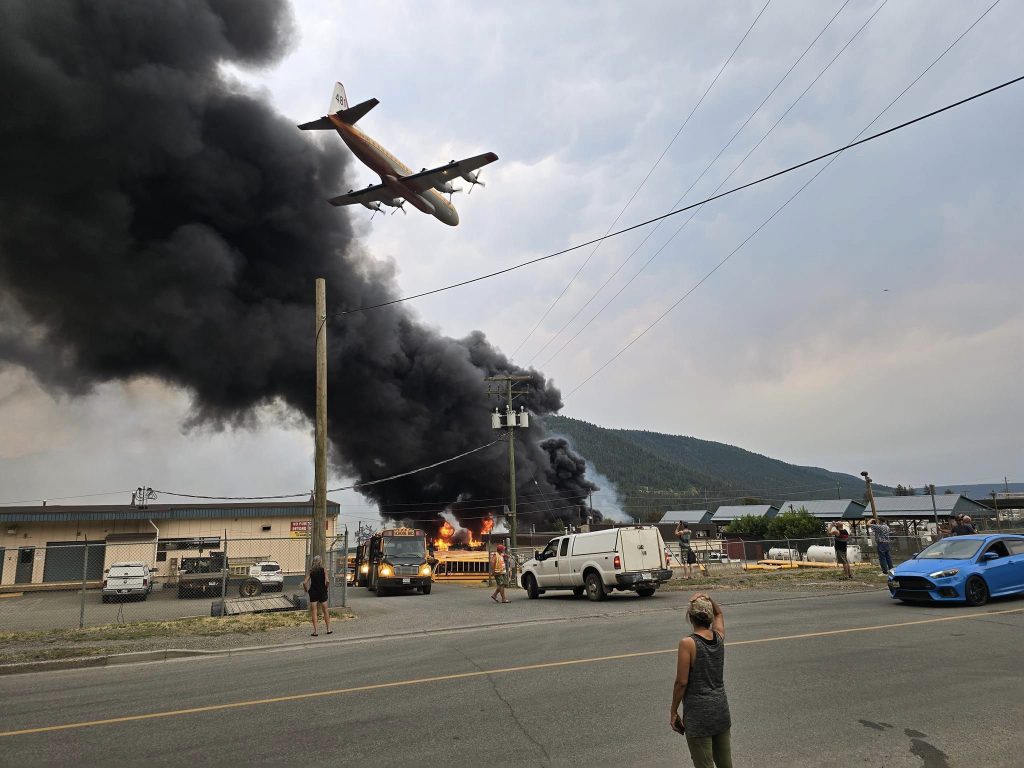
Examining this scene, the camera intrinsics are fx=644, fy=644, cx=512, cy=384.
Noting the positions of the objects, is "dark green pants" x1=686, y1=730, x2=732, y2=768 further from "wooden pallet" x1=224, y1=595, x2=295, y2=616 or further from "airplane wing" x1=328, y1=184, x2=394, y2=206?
"airplane wing" x1=328, y1=184, x2=394, y2=206

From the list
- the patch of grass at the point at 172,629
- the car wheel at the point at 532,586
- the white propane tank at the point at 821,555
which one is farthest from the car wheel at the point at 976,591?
the white propane tank at the point at 821,555

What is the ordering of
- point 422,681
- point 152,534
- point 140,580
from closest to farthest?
point 422,681 → point 140,580 → point 152,534

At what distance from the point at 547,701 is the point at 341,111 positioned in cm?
2945

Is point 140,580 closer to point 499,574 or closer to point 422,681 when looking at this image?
point 499,574

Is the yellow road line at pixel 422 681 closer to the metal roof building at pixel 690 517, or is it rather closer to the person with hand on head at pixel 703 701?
the person with hand on head at pixel 703 701

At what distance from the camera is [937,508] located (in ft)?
178

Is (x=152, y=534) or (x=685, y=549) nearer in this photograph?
(x=685, y=549)

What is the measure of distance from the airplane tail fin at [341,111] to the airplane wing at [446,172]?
4.51 metres

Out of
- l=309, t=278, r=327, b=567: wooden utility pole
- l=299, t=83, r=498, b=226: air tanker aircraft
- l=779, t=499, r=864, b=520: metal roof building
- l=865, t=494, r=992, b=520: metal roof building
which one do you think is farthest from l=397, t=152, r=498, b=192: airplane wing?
l=779, t=499, r=864, b=520: metal roof building

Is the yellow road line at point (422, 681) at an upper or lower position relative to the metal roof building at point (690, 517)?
lower

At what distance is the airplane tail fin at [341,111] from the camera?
2950 cm

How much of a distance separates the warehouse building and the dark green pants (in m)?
31.9

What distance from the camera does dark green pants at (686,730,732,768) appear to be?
3418mm

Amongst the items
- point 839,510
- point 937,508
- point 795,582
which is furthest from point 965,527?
point 839,510
